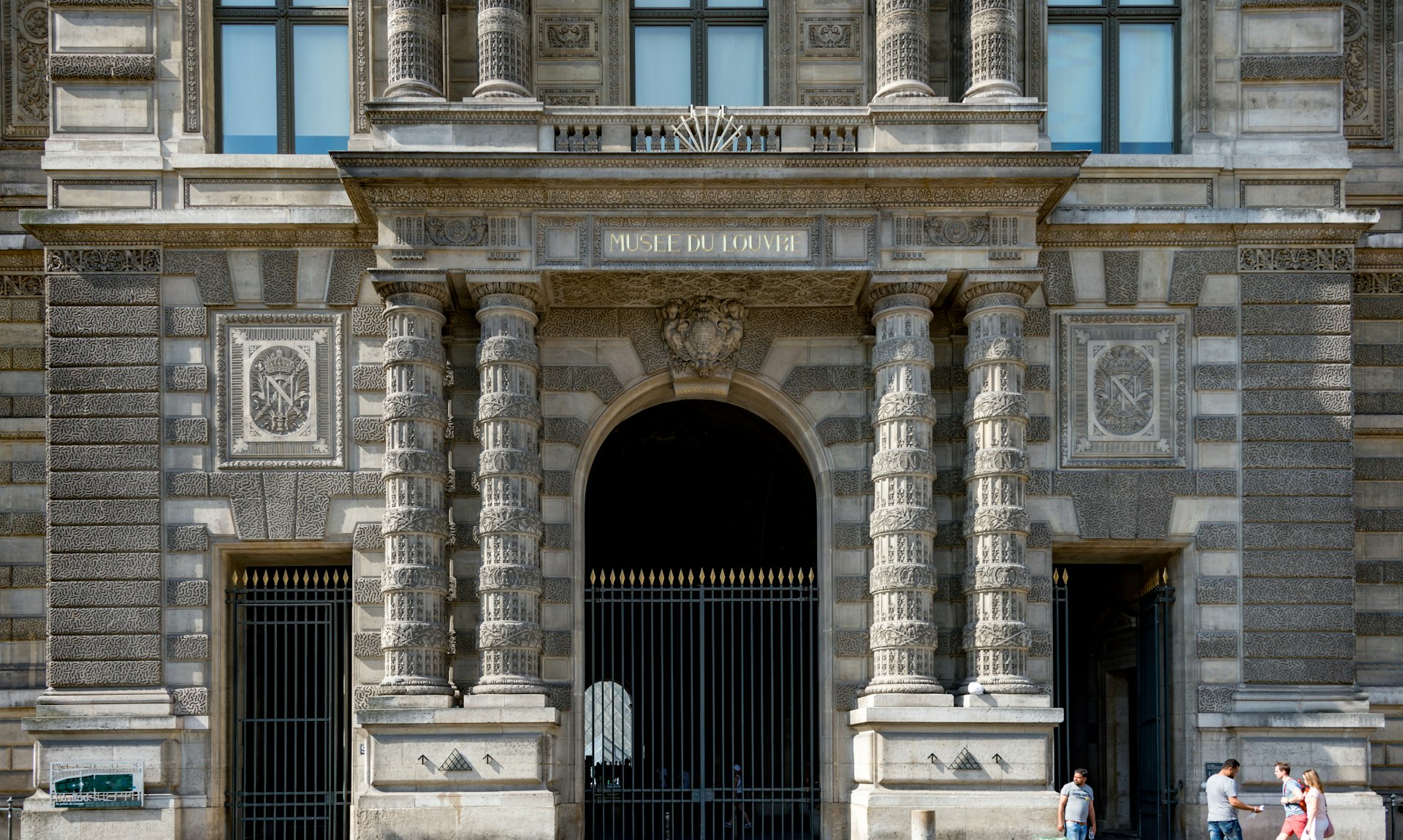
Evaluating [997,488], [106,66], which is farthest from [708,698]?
[106,66]

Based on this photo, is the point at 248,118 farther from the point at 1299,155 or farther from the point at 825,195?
the point at 1299,155

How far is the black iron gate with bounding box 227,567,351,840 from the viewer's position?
22.5 metres

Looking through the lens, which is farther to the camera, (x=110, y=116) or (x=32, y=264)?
(x=32, y=264)

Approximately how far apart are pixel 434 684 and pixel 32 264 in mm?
8956

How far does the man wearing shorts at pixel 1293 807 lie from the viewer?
19.8m

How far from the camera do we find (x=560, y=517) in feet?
74.6

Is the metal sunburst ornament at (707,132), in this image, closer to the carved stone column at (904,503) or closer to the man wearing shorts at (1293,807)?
the carved stone column at (904,503)

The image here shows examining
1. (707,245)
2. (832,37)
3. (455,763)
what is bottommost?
(455,763)

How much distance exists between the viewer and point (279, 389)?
22594 mm

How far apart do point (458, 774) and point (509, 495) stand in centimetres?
351

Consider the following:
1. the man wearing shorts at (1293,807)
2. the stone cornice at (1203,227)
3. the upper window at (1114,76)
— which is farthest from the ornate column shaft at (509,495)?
the man wearing shorts at (1293,807)

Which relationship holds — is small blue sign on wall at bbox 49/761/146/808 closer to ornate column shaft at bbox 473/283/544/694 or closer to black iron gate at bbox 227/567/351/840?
black iron gate at bbox 227/567/351/840

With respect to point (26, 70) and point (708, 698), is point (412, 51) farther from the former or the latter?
point (708, 698)

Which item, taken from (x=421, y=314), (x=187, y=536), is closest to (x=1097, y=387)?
(x=421, y=314)
